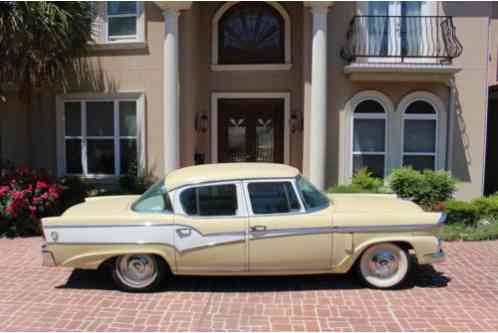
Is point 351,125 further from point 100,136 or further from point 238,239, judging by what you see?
point 100,136

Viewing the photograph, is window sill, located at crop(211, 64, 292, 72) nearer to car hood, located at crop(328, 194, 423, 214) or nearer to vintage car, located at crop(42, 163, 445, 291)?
car hood, located at crop(328, 194, 423, 214)

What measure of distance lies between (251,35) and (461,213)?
6427 millimetres

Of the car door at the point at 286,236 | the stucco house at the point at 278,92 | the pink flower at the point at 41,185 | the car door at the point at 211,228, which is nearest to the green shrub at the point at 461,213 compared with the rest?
the stucco house at the point at 278,92

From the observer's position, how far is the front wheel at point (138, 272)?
4852mm

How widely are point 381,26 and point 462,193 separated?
4.31m

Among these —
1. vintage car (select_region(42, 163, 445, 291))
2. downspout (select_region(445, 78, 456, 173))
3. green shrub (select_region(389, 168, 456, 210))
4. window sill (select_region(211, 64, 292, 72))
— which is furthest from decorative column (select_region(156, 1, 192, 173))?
downspout (select_region(445, 78, 456, 173))

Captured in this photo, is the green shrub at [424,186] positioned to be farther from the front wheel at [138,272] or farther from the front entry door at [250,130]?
the front wheel at [138,272]

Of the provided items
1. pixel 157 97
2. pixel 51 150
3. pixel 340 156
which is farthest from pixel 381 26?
pixel 51 150

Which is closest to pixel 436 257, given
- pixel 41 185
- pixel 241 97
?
pixel 241 97

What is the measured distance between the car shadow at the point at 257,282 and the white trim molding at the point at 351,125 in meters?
4.00

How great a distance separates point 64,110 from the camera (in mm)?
10109

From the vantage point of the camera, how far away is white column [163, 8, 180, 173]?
873cm

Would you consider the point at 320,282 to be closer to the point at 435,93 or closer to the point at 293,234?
the point at 293,234

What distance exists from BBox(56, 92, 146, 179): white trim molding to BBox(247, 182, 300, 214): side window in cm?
539
